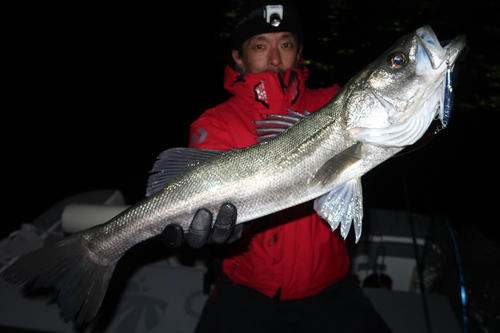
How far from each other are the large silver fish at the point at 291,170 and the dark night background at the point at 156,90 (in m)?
2.21

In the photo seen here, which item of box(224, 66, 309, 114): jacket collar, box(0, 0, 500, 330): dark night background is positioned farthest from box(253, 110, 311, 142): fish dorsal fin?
box(0, 0, 500, 330): dark night background

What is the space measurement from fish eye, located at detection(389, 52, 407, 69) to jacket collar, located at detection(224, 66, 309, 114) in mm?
1062

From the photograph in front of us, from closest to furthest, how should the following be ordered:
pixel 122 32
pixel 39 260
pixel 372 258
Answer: pixel 39 260
pixel 372 258
pixel 122 32

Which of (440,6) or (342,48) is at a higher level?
(440,6)

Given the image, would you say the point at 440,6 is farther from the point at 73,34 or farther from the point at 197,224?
the point at 73,34

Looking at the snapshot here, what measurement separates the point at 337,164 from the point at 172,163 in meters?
1.06

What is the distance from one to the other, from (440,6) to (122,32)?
26.5m

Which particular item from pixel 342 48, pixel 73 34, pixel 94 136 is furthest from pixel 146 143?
pixel 73 34

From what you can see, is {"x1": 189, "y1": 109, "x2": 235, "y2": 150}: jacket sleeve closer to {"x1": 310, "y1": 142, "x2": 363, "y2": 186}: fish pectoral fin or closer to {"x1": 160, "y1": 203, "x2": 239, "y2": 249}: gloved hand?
{"x1": 160, "y1": 203, "x2": 239, "y2": 249}: gloved hand

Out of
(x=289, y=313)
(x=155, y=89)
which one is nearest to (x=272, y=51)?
(x=289, y=313)

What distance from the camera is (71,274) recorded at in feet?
6.15

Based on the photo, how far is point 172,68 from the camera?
22.7 metres

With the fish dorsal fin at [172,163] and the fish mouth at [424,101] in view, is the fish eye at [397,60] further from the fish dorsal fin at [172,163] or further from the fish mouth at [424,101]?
the fish dorsal fin at [172,163]

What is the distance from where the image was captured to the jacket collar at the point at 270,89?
8.12ft
